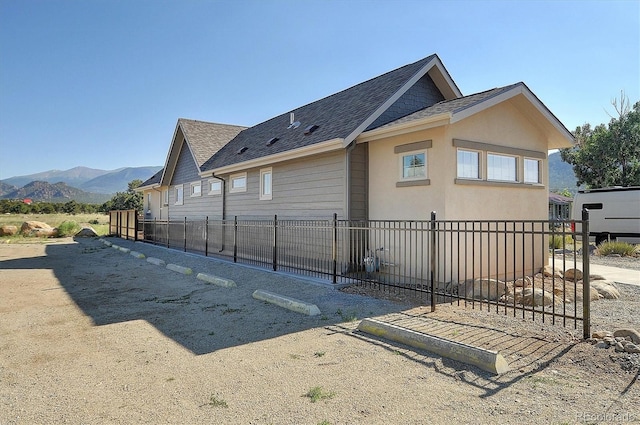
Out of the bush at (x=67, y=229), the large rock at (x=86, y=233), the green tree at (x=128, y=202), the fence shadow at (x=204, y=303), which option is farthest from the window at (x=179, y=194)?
the green tree at (x=128, y=202)

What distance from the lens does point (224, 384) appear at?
3.87 metres

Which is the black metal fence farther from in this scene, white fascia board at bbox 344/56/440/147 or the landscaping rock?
white fascia board at bbox 344/56/440/147

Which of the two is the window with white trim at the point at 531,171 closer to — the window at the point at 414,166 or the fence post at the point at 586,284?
the window at the point at 414,166

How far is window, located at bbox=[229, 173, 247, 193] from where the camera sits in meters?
15.2

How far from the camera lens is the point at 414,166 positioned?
9.46 m

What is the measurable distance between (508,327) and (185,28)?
48.5ft

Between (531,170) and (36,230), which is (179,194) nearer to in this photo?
(36,230)

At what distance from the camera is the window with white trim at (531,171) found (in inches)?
421

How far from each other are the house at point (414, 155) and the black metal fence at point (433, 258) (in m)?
0.54

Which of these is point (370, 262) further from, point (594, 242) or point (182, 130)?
point (594, 242)

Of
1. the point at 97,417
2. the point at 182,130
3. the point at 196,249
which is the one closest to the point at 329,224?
the point at 97,417

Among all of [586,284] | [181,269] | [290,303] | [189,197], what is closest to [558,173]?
[189,197]

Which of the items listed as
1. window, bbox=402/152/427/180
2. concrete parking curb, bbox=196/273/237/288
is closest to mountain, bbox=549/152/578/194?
window, bbox=402/152/427/180

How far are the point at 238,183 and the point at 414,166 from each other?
26.8 feet
